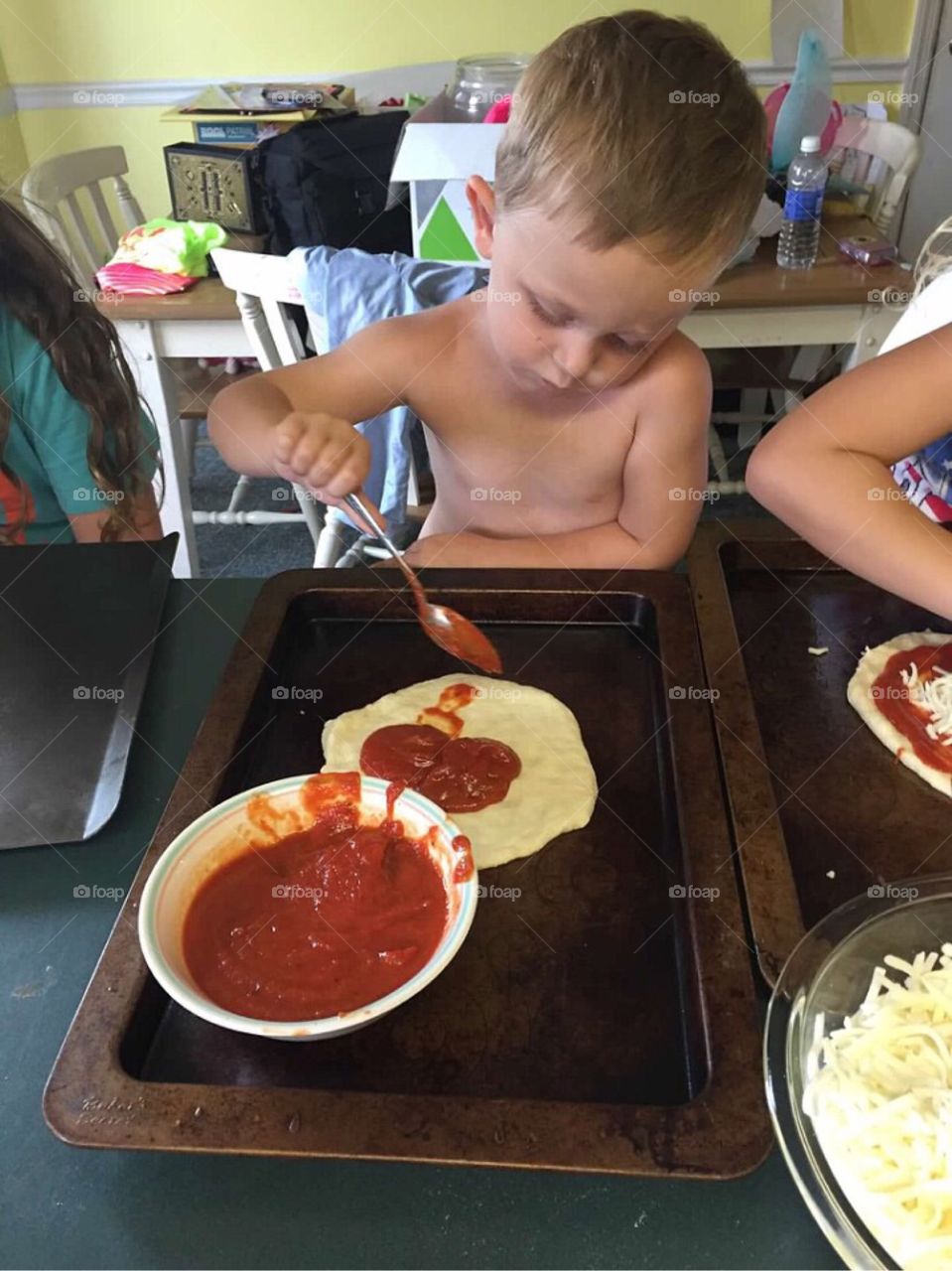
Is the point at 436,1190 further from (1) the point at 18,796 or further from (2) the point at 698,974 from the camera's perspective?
(1) the point at 18,796

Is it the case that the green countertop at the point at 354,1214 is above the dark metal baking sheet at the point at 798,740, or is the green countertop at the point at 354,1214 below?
below

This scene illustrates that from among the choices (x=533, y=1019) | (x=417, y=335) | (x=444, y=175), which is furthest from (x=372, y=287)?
(x=533, y=1019)

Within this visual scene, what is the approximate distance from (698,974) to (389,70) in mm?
3900

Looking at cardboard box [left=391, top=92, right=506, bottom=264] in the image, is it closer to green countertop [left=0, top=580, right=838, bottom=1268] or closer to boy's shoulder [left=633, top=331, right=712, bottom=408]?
boy's shoulder [left=633, top=331, right=712, bottom=408]

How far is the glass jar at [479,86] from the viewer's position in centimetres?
257

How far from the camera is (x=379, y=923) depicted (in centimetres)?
78

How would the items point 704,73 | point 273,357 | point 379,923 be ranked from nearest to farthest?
point 379,923
point 704,73
point 273,357

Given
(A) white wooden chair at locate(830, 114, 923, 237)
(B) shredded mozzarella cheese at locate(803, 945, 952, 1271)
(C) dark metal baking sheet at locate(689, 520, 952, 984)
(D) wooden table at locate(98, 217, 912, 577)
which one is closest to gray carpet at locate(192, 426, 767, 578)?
(D) wooden table at locate(98, 217, 912, 577)

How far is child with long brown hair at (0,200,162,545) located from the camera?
4.78ft

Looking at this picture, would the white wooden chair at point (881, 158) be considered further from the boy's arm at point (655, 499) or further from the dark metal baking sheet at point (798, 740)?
the dark metal baking sheet at point (798, 740)

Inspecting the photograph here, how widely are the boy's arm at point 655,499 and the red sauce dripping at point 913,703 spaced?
0.38 m

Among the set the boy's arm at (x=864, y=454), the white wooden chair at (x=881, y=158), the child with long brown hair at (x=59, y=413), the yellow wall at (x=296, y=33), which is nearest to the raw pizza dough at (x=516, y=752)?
the boy's arm at (x=864, y=454)

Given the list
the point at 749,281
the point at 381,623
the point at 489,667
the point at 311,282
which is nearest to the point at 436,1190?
the point at 489,667

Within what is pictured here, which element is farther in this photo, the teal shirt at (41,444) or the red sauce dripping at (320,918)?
the teal shirt at (41,444)
